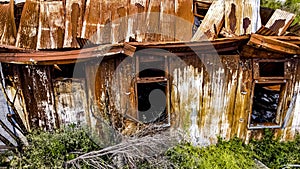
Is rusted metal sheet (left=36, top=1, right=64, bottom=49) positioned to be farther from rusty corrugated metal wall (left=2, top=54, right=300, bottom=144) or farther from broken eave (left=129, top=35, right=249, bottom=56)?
broken eave (left=129, top=35, right=249, bottom=56)

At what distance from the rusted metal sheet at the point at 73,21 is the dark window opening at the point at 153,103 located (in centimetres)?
203

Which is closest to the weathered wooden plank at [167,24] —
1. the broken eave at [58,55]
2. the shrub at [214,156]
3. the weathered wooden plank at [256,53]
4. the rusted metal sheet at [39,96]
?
the broken eave at [58,55]

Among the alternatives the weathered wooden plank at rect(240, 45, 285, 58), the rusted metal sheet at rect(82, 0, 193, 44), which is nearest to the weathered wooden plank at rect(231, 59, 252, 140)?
the weathered wooden plank at rect(240, 45, 285, 58)

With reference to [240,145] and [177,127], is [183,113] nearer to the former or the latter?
[177,127]

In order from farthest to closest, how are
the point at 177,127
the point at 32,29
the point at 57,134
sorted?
the point at 177,127, the point at 57,134, the point at 32,29

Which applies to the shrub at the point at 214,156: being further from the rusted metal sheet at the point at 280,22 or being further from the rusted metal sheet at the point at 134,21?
the rusted metal sheet at the point at 280,22

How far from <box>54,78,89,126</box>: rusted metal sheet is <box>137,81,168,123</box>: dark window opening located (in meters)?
1.26

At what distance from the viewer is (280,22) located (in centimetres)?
535

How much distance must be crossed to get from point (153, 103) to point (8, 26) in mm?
3688

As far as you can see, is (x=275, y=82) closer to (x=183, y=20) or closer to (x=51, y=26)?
(x=183, y=20)

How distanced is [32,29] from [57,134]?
2196 millimetres

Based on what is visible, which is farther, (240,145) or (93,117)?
(240,145)

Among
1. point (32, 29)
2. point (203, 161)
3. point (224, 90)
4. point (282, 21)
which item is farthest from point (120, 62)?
point (282, 21)

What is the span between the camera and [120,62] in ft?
17.9
